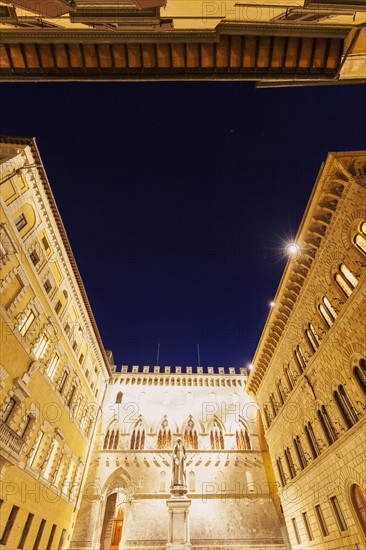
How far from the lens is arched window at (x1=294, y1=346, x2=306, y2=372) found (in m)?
15.2

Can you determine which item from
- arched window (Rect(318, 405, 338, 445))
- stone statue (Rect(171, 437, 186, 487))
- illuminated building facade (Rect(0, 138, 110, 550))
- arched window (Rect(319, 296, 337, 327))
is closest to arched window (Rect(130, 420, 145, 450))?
illuminated building facade (Rect(0, 138, 110, 550))

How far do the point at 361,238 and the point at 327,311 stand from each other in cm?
389

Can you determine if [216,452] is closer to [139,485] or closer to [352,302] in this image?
[139,485]

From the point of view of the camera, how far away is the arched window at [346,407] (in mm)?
11016

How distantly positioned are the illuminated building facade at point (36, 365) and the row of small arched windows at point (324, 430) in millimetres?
14173

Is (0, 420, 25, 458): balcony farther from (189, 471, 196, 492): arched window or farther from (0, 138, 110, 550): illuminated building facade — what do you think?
(189, 471, 196, 492): arched window

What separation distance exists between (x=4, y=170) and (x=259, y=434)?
27.6 meters

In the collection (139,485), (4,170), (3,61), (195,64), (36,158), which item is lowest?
(3,61)

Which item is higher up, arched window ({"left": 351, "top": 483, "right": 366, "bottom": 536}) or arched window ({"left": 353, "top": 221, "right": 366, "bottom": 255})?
arched window ({"left": 353, "top": 221, "right": 366, "bottom": 255})

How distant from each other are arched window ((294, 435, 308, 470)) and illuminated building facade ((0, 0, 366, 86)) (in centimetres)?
1734

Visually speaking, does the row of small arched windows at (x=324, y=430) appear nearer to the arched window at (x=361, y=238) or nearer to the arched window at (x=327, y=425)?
the arched window at (x=327, y=425)

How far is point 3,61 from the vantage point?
3994 mm

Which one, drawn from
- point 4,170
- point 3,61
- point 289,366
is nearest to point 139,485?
point 289,366

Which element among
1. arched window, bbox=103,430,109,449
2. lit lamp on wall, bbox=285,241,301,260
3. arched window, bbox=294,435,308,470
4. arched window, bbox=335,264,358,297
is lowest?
arched window, bbox=294,435,308,470
